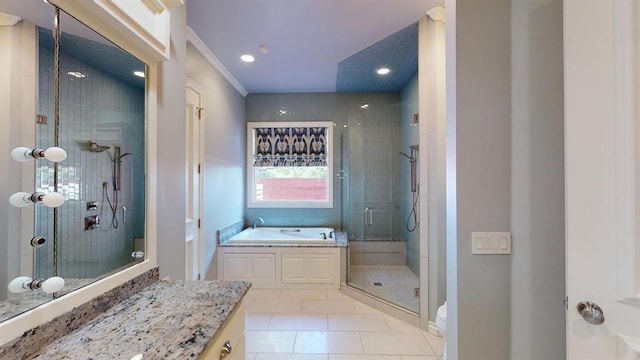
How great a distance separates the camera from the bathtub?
137 inches

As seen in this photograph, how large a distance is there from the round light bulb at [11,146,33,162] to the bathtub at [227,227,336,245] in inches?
110

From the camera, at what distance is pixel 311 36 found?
8.96 ft

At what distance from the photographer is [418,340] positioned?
2.32 meters

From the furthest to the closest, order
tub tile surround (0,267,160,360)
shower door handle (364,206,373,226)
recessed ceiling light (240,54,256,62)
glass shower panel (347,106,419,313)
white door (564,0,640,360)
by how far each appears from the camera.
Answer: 1. shower door handle (364,206,373,226)
2. glass shower panel (347,106,419,313)
3. recessed ceiling light (240,54,256,62)
4. white door (564,0,640,360)
5. tub tile surround (0,267,160,360)

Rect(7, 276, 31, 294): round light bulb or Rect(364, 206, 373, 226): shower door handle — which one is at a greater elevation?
Rect(7, 276, 31, 294): round light bulb

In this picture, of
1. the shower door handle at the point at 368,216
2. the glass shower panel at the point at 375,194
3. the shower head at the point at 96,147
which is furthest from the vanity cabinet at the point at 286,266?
the shower head at the point at 96,147

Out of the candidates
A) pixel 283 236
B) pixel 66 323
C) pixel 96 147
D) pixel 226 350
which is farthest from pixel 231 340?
pixel 283 236

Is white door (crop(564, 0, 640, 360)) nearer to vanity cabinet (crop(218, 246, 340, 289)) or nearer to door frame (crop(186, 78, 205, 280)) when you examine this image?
vanity cabinet (crop(218, 246, 340, 289))

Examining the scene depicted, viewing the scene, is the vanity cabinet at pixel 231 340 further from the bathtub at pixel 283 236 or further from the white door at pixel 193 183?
the bathtub at pixel 283 236

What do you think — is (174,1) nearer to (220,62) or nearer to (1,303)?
(1,303)

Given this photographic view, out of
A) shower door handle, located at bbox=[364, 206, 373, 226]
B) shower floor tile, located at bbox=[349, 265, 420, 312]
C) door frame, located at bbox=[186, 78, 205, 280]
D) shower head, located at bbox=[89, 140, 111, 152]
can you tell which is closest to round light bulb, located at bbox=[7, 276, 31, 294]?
shower head, located at bbox=[89, 140, 111, 152]

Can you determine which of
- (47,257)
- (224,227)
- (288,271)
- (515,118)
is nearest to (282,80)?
(224,227)

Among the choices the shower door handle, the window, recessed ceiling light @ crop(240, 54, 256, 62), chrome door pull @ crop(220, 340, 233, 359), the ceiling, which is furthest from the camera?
the window

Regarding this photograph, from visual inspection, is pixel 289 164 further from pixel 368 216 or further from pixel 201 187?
pixel 201 187
